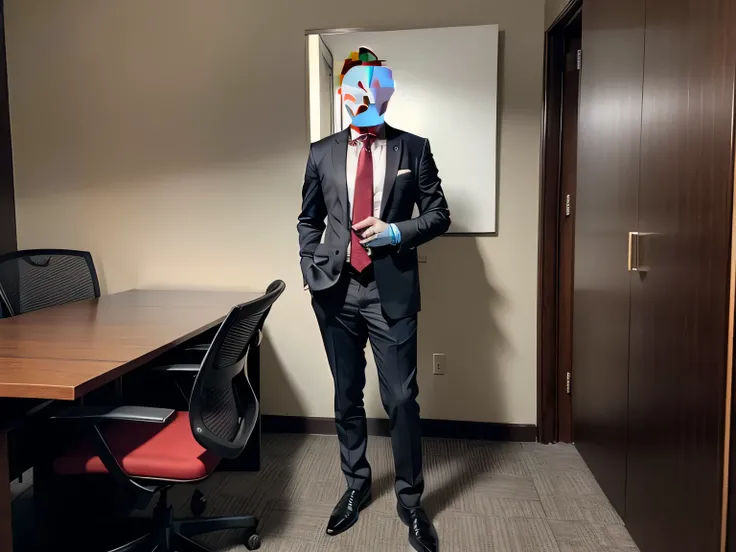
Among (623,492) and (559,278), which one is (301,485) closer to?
(623,492)

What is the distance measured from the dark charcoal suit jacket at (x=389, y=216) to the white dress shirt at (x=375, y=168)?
0.02 m

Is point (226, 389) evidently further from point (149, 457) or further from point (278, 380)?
point (278, 380)

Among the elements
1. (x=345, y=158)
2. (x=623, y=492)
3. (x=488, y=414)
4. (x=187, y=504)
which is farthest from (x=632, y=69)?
(x=187, y=504)

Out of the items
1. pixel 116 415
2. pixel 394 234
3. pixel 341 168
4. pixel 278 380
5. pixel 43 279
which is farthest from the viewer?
pixel 278 380

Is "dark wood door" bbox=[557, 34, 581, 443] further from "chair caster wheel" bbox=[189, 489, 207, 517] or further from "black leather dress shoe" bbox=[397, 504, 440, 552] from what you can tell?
"chair caster wheel" bbox=[189, 489, 207, 517]

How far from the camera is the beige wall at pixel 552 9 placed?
2.21 m

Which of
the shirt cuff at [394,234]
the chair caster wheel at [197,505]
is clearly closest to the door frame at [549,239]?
the shirt cuff at [394,234]

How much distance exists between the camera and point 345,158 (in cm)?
186

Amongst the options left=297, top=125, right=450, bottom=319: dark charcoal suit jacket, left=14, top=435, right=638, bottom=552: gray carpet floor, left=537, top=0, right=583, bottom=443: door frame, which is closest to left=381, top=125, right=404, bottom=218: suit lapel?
left=297, top=125, right=450, bottom=319: dark charcoal suit jacket

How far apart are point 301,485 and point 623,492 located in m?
1.20

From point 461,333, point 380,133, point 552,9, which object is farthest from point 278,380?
point 552,9

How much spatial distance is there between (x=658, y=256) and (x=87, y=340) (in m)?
1.66

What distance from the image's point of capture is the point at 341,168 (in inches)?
72.5

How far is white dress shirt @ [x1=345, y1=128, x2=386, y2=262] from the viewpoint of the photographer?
1.83 metres
